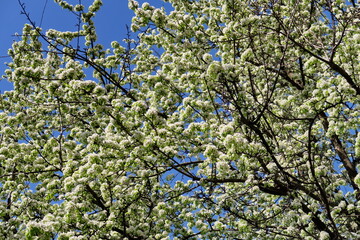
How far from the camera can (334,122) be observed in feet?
25.8

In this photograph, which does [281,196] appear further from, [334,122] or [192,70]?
[192,70]

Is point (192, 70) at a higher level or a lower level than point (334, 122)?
higher

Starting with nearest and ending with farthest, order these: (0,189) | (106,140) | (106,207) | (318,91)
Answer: (318,91)
(106,140)
(106,207)
(0,189)

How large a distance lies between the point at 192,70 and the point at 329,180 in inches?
187

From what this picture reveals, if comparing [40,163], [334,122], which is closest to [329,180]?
[334,122]

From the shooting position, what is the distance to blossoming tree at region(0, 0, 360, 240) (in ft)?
25.9

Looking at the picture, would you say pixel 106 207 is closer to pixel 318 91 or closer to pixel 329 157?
pixel 318 91

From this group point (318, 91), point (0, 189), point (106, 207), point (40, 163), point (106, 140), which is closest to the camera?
point (318, 91)

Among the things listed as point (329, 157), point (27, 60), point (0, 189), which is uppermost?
point (27, 60)

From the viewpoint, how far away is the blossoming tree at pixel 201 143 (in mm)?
7906

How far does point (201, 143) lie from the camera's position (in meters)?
8.96

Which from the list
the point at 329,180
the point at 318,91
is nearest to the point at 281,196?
the point at 329,180

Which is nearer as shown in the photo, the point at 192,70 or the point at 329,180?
the point at 192,70

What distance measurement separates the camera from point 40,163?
9453mm
